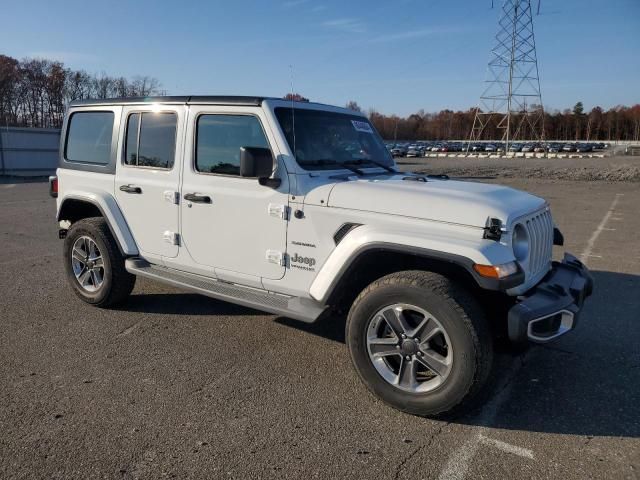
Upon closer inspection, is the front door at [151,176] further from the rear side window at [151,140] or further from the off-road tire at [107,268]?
the off-road tire at [107,268]

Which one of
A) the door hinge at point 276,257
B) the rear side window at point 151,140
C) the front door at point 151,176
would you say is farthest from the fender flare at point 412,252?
the rear side window at point 151,140

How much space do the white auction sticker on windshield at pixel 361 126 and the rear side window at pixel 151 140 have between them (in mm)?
1607

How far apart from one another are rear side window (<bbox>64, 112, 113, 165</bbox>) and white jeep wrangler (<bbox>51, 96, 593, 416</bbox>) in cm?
3

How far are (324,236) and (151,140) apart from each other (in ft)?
6.92

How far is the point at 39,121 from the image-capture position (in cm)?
7988

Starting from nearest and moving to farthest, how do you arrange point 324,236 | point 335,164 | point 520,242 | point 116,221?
point 520,242, point 324,236, point 335,164, point 116,221

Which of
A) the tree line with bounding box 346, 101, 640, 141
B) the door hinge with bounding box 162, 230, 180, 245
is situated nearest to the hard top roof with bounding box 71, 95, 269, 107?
the door hinge with bounding box 162, 230, 180, 245

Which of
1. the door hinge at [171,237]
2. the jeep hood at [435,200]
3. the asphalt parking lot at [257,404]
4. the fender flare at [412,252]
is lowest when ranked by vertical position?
the asphalt parking lot at [257,404]

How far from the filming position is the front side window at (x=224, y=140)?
420 centimetres

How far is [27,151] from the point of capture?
25.6 meters

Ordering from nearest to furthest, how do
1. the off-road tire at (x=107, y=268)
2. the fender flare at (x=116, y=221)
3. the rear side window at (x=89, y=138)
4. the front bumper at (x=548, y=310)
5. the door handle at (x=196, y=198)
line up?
the front bumper at (x=548, y=310) → the door handle at (x=196, y=198) → the fender flare at (x=116, y=221) → the off-road tire at (x=107, y=268) → the rear side window at (x=89, y=138)

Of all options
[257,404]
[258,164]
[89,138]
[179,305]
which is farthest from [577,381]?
[89,138]

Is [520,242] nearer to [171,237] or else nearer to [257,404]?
[257,404]

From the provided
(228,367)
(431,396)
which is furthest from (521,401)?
(228,367)
